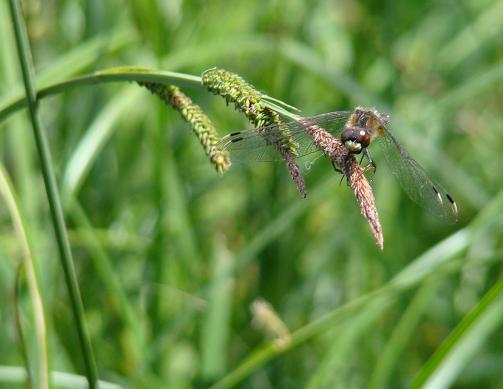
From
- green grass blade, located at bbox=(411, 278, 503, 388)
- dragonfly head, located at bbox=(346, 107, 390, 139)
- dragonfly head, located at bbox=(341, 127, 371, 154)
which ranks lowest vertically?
green grass blade, located at bbox=(411, 278, 503, 388)

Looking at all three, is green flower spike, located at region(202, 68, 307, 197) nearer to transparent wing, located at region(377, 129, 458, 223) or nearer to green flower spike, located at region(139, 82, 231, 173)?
green flower spike, located at region(139, 82, 231, 173)

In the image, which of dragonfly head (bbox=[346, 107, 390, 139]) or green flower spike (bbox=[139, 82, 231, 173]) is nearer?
green flower spike (bbox=[139, 82, 231, 173])

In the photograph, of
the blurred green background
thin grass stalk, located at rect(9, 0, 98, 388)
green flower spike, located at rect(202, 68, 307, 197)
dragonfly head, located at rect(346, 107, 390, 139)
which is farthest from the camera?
the blurred green background

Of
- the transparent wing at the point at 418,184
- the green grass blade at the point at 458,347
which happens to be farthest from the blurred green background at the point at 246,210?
the transparent wing at the point at 418,184

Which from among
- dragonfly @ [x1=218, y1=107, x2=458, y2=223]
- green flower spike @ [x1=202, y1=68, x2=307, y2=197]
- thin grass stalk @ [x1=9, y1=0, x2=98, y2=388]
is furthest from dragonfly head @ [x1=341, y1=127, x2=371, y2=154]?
thin grass stalk @ [x1=9, y1=0, x2=98, y2=388]

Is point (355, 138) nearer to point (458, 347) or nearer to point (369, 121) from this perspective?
point (369, 121)

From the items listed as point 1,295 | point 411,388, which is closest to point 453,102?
point 411,388

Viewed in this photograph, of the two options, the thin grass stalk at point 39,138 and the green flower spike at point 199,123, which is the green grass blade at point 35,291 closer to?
the thin grass stalk at point 39,138
